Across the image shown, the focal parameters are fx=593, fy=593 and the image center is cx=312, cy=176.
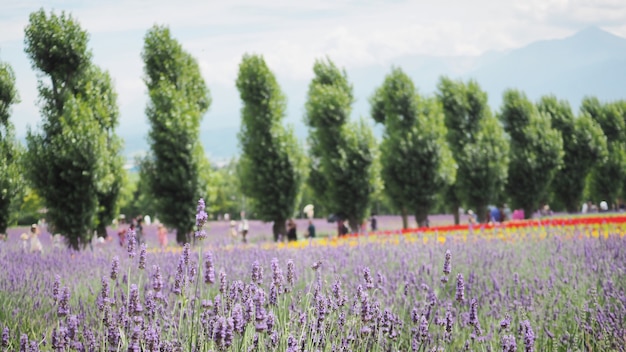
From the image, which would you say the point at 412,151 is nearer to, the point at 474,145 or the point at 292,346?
the point at 474,145

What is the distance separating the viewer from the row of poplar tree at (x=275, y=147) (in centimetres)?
1370

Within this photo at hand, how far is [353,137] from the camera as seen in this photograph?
74.6ft

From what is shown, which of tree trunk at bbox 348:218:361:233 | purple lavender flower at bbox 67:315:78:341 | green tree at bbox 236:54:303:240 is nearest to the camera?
purple lavender flower at bbox 67:315:78:341

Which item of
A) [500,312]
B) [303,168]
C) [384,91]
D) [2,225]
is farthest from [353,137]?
[500,312]

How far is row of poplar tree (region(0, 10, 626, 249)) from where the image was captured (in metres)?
13.7

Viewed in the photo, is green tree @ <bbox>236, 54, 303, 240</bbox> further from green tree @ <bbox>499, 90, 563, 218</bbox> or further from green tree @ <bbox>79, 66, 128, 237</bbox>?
green tree @ <bbox>499, 90, 563, 218</bbox>

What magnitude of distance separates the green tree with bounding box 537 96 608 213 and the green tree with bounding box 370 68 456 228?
515 inches

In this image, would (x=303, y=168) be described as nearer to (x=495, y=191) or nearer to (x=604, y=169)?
(x=495, y=191)

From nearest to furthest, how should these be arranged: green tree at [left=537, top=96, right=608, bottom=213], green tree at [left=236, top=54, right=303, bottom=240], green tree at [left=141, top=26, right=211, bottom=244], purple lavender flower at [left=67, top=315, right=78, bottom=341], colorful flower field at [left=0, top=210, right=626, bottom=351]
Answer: purple lavender flower at [left=67, top=315, right=78, bottom=341] → colorful flower field at [left=0, top=210, right=626, bottom=351] → green tree at [left=141, top=26, right=211, bottom=244] → green tree at [left=236, top=54, right=303, bottom=240] → green tree at [left=537, top=96, right=608, bottom=213]

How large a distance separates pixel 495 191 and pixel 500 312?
75.5ft

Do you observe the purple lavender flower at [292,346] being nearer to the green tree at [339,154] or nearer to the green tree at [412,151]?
the green tree at [339,154]

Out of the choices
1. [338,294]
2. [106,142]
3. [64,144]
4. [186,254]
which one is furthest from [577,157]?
[186,254]

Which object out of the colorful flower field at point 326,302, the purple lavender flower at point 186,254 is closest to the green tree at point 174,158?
the colorful flower field at point 326,302

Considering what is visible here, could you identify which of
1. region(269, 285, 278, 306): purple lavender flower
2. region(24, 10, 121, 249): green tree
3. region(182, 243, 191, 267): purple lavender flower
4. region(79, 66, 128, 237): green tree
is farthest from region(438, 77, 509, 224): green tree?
region(182, 243, 191, 267): purple lavender flower
